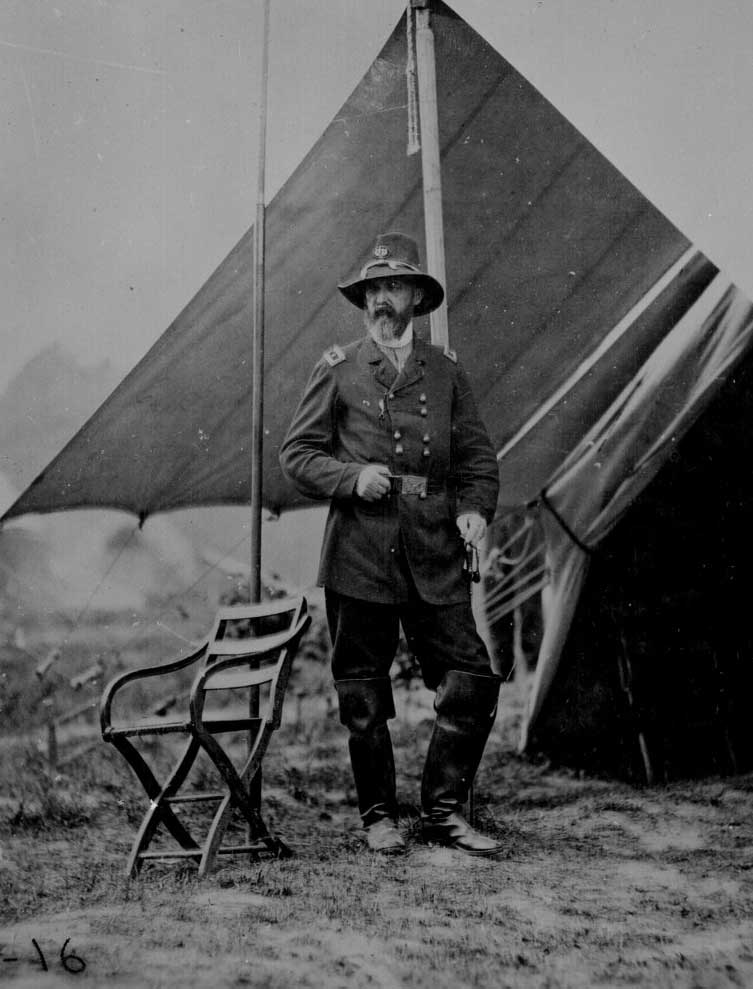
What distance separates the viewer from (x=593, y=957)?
2.10 metres

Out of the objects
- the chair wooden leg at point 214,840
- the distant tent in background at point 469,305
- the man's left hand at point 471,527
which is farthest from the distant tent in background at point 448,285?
the chair wooden leg at point 214,840

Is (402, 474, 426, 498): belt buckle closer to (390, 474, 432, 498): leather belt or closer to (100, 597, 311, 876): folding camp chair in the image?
(390, 474, 432, 498): leather belt

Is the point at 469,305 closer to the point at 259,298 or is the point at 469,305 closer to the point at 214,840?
the point at 259,298

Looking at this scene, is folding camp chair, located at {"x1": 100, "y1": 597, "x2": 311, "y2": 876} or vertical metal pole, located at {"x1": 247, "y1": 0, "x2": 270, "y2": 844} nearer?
folding camp chair, located at {"x1": 100, "y1": 597, "x2": 311, "y2": 876}

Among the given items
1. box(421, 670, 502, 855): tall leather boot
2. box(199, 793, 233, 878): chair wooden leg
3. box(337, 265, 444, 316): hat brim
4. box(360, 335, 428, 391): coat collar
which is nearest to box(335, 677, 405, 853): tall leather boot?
box(421, 670, 502, 855): tall leather boot

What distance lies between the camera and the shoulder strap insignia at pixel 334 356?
10.2ft

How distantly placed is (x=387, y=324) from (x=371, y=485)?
51cm

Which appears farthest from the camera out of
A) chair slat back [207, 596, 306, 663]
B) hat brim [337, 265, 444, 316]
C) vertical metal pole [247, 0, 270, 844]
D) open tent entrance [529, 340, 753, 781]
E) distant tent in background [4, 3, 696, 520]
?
open tent entrance [529, 340, 753, 781]

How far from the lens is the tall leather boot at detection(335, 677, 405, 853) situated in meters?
2.94

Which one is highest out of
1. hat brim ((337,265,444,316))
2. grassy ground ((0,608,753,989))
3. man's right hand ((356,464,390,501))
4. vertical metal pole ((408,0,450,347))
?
vertical metal pole ((408,0,450,347))

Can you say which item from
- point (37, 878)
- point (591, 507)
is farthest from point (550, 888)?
point (591, 507)

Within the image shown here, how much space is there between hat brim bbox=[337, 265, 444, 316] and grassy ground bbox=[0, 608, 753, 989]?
1.55 meters

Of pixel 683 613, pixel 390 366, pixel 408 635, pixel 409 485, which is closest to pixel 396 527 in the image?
pixel 409 485

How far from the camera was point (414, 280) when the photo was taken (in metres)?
3.10
